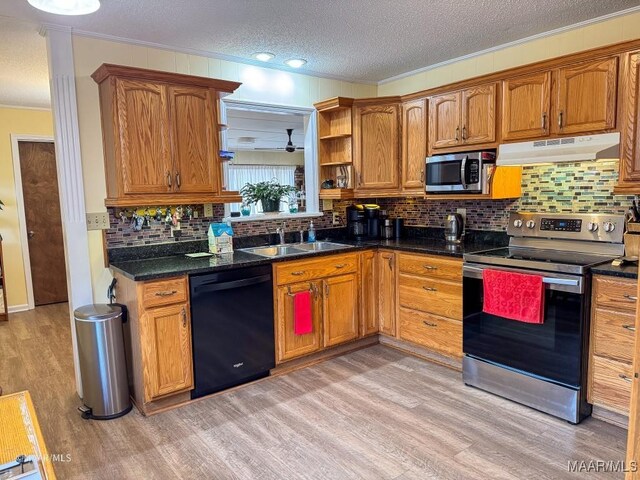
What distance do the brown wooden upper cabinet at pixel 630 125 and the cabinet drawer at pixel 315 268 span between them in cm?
191

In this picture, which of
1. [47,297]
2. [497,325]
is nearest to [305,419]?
[497,325]

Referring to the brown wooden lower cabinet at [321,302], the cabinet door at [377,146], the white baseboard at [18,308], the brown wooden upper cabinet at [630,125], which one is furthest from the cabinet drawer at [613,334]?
the white baseboard at [18,308]

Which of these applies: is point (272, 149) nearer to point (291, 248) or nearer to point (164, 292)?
point (291, 248)

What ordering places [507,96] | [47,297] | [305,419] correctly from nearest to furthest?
[305,419], [507,96], [47,297]

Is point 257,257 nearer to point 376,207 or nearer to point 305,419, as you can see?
point 305,419

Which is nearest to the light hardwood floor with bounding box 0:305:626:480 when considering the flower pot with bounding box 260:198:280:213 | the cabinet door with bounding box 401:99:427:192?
the flower pot with bounding box 260:198:280:213

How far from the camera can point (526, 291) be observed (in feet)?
8.80

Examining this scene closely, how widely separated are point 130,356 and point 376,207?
2523mm

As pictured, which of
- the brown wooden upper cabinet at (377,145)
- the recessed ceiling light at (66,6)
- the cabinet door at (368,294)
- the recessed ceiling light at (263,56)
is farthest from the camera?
the brown wooden upper cabinet at (377,145)

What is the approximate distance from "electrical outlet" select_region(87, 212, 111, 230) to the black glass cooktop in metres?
2.47

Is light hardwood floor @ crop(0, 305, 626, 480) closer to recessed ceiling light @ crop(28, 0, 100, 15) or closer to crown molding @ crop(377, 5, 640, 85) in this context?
recessed ceiling light @ crop(28, 0, 100, 15)

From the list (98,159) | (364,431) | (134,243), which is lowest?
(364,431)

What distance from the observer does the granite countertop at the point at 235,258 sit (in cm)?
276

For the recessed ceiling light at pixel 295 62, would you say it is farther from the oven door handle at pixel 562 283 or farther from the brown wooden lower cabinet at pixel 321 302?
the oven door handle at pixel 562 283
